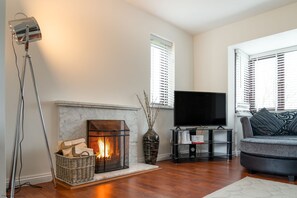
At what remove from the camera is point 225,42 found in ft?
15.7

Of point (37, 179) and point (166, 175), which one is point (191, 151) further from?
point (37, 179)

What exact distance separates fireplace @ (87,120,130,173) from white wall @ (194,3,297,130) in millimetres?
2423

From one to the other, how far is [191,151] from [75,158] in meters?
2.38

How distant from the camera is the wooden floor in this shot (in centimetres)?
232

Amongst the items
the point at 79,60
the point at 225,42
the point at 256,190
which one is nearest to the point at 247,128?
the point at 256,190

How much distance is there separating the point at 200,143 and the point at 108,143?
5.83ft

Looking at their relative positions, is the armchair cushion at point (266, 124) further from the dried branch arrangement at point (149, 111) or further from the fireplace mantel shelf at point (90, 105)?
the fireplace mantel shelf at point (90, 105)

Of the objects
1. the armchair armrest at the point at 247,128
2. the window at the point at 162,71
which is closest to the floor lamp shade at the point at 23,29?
the window at the point at 162,71

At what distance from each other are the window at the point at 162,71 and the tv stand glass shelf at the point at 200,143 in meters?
0.71

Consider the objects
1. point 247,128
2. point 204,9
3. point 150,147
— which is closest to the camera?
point 247,128

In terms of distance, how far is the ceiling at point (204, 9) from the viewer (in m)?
3.81

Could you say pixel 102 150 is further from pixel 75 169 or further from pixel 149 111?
pixel 149 111

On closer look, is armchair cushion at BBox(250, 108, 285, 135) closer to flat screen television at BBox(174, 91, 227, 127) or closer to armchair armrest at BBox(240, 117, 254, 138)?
armchair armrest at BBox(240, 117, 254, 138)

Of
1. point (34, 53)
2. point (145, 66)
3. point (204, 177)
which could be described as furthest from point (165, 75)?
point (34, 53)
